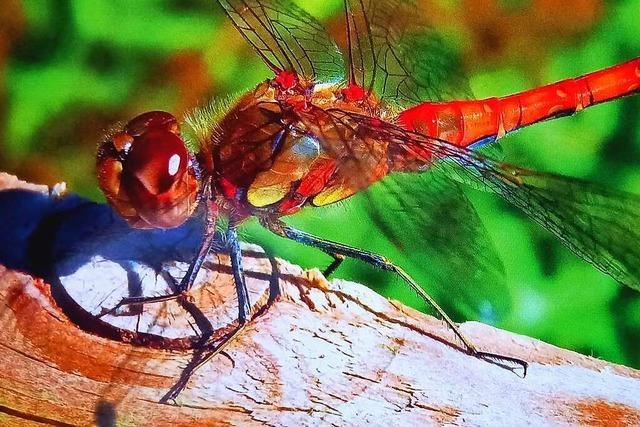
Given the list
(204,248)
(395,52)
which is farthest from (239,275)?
(395,52)

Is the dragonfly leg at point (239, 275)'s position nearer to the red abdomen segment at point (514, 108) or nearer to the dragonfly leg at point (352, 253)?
the dragonfly leg at point (352, 253)

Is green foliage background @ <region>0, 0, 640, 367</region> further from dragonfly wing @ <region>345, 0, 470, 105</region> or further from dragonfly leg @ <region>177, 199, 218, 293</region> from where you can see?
dragonfly leg @ <region>177, 199, 218, 293</region>

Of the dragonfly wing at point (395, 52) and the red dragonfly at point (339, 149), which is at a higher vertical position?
the dragonfly wing at point (395, 52)

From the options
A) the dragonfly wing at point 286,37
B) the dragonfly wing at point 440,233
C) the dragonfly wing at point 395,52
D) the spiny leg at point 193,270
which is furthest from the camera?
the dragonfly wing at point 395,52

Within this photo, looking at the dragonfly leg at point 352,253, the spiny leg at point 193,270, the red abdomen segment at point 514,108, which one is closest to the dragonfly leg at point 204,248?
the spiny leg at point 193,270

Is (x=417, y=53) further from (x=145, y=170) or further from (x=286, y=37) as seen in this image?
(x=145, y=170)

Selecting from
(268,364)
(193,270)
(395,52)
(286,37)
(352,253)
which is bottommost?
(268,364)
